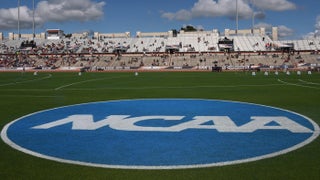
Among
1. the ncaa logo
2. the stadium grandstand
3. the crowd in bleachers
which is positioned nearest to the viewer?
the ncaa logo

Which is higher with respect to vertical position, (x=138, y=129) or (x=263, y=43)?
(x=263, y=43)

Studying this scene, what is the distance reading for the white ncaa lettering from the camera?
1231 centimetres

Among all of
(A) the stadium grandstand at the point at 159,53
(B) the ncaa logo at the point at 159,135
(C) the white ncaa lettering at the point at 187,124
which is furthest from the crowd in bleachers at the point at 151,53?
(C) the white ncaa lettering at the point at 187,124

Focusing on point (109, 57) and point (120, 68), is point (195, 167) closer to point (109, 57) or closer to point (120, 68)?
point (120, 68)

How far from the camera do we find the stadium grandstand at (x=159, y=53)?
91.8 meters

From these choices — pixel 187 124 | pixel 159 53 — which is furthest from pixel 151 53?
pixel 187 124

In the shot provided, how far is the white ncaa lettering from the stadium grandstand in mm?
69615

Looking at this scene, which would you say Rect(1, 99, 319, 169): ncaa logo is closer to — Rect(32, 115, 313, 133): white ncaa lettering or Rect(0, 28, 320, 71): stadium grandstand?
Rect(32, 115, 313, 133): white ncaa lettering

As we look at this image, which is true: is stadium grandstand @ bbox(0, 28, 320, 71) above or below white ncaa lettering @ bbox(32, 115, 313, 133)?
above

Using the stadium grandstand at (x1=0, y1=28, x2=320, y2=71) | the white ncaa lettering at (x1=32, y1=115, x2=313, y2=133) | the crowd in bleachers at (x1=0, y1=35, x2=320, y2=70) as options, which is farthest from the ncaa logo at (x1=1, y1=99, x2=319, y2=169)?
the crowd in bleachers at (x1=0, y1=35, x2=320, y2=70)

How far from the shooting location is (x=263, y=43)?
10788cm

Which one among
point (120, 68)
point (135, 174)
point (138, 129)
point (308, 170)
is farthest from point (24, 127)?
point (120, 68)

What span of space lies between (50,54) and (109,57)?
1881cm

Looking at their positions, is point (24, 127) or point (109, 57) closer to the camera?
point (24, 127)
